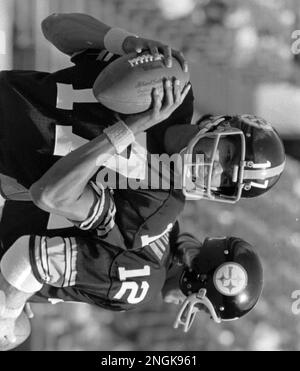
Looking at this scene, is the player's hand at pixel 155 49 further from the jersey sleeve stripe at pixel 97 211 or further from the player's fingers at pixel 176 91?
the jersey sleeve stripe at pixel 97 211

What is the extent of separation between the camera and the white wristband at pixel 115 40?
144cm

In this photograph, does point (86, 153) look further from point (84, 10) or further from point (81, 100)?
point (84, 10)

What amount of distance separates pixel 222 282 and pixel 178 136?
416mm

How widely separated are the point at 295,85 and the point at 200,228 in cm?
86

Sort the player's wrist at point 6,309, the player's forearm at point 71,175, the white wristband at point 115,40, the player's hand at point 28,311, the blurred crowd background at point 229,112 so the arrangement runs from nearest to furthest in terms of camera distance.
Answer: the player's forearm at point 71,175 → the white wristband at point 115,40 → the player's wrist at point 6,309 → the player's hand at point 28,311 → the blurred crowd background at point 229,112

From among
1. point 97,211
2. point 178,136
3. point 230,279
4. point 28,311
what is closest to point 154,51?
point 178,136

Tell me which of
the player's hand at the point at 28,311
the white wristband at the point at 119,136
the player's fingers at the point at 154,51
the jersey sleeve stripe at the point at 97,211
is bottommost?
the player's hand at the point at 28,311

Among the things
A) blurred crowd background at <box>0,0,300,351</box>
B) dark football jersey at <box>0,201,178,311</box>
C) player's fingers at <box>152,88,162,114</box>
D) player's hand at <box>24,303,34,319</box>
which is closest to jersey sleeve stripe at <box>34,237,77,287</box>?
dark football jersey at <box>0,201,178,311</box>

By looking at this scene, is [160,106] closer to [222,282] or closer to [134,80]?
[134,80]

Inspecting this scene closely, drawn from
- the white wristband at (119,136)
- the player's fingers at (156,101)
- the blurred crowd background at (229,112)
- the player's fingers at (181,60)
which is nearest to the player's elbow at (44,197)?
the white wristband at (119,136)

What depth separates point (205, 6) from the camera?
3.02m

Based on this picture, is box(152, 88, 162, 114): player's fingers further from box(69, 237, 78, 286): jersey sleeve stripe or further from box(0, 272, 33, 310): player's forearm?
box(0, 272, 33, 310): player's forearm

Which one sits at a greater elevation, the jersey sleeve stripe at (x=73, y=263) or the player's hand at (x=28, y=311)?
the jersey sleeve stripe at (x=73, y=263)

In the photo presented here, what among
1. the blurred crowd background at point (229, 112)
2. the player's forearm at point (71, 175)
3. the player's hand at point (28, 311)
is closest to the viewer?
the player's forearm at point (71, 175)
